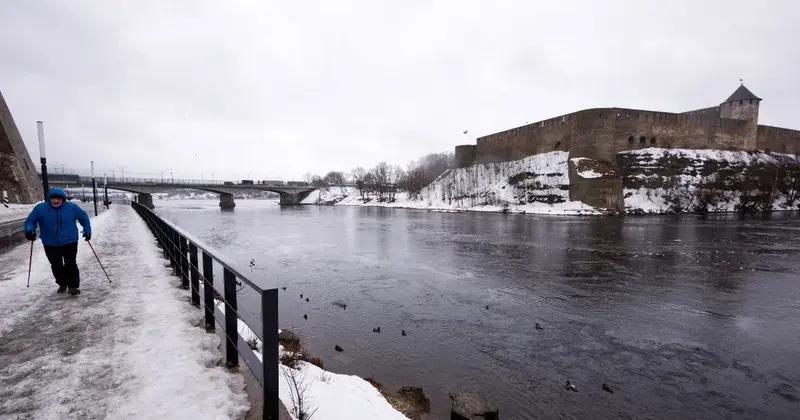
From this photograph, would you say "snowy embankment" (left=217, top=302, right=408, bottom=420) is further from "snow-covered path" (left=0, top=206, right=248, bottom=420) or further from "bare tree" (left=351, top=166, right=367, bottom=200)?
"bare tree" (left=351, top=166, right=367, bottom=200)

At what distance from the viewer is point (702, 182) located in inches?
1778

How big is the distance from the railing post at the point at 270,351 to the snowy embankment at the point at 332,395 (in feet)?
2.77

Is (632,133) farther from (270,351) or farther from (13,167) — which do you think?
(13,167)

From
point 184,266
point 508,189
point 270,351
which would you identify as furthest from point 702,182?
point 270,351

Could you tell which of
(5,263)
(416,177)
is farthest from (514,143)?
(5,263)

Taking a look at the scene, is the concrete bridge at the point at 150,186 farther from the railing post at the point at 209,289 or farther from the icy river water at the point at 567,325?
the railing post at the point at 209,289

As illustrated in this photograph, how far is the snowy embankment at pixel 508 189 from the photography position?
154 feet

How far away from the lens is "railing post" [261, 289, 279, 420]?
217 centimetres

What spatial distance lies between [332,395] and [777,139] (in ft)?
255

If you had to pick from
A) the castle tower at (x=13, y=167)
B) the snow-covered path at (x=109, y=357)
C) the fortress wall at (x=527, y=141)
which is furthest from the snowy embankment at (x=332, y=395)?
the fortress wall at (x=527, y=141)

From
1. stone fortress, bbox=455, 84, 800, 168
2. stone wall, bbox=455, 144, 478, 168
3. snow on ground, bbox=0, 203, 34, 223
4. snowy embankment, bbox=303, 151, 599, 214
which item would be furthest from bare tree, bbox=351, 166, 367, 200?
snow on ground, bbox=0, 203, 34, 223

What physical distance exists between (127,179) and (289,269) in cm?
6111

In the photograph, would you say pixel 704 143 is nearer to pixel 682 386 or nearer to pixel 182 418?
pixel 682 386

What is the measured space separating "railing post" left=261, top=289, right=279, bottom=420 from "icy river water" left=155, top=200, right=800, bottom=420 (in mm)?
210
